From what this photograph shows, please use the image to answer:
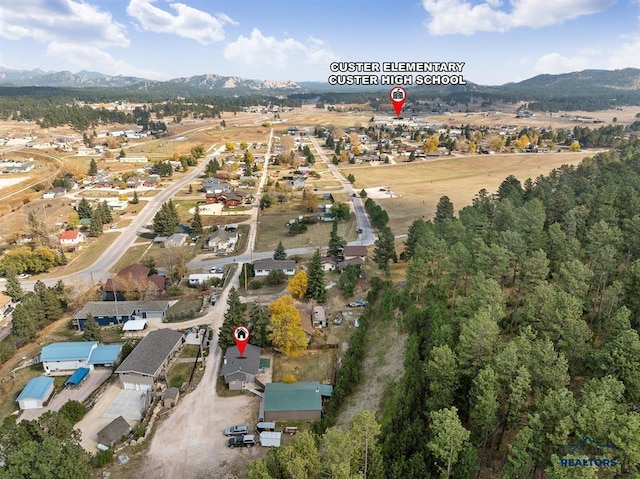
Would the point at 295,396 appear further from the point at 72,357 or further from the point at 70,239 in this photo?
the point at 70,239

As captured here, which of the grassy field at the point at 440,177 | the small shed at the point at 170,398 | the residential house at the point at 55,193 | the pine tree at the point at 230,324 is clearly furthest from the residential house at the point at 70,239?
the grassy field at the point at 440,177

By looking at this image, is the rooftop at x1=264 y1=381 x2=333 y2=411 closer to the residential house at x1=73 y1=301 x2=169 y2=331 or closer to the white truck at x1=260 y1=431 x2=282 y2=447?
the white truck at x1=260 y1=431 x2=282 y2=447

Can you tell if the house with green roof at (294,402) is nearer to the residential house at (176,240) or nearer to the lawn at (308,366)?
the lawn at (308,366)

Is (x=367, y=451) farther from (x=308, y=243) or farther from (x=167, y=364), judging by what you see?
(x=308, y=243)

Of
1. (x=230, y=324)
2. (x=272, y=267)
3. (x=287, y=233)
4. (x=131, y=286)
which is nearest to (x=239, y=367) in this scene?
(x=230, y=324)

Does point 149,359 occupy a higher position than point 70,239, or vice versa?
point 70,239

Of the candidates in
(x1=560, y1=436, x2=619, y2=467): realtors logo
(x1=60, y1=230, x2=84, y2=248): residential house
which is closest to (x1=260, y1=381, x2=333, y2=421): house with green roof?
(x1=560, y1=436, x2=619, y2=467): realtors logo

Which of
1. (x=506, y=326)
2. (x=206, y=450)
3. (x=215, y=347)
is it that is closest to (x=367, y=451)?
(x=206, y=450)
